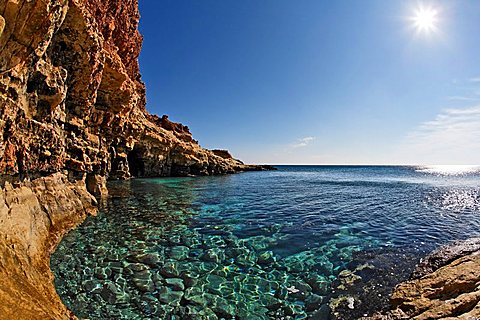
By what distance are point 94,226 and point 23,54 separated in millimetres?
7985

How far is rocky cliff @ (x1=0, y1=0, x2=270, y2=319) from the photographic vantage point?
19.9 ft

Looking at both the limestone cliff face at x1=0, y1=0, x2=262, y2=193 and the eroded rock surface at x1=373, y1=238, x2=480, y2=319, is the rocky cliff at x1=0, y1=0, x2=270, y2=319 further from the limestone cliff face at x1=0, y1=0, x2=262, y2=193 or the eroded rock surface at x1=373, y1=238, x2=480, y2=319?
the eroded rock surface at x1=373, y1=238, x2=480, y2=319

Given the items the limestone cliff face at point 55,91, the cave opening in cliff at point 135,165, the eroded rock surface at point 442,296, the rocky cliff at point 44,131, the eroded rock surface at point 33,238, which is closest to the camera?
the eroded rock surface at point 442,296

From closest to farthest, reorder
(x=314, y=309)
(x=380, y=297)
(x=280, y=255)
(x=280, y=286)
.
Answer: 1. (x=314, y=309)
2. (x=380, y=297)
3. (x=280, y=286)
4. (x=280, y=255)

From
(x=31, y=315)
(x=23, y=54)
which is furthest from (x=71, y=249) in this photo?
(x=23, y=54)

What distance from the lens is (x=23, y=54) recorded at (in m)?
7.73

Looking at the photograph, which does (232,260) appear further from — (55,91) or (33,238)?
(55,91)

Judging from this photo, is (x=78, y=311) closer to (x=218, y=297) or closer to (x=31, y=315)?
(x=31, y=315)

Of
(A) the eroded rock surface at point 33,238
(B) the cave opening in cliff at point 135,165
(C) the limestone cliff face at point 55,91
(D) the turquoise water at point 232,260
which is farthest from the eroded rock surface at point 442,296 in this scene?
(B) the cave opening in cliff at point 135,165

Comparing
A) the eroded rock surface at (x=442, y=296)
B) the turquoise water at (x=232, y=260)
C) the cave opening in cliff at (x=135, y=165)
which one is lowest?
the turquoise water at (x=232, y=260)

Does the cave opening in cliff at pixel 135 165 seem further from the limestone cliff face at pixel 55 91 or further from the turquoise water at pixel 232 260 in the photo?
the turquoise water at pixel 232 260

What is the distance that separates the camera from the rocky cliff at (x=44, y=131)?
606 centimetres

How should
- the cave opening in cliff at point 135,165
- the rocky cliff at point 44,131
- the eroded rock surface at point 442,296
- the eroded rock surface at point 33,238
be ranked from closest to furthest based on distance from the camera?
1. the eroded rock surface at point 442,296
2. the eroded rock surface at point 33,238
3. the rocky cliff at point 44,131
4. the cave opening in cliff at point 135,165

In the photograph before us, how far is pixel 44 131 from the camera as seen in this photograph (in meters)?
11.4
